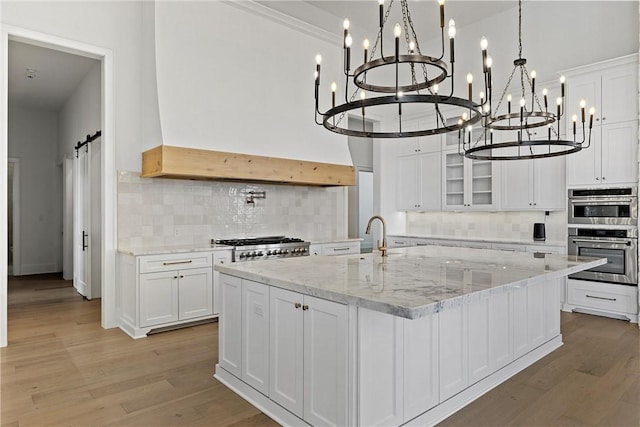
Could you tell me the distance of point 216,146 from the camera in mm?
4574

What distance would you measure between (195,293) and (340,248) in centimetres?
212

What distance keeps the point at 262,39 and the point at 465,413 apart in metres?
4.36

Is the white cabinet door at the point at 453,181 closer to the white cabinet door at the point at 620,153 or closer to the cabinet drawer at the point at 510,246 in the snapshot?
the cabinet drawer at the point at 510,246

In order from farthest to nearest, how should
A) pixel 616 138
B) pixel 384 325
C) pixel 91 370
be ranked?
1. pixel 616 138
2. pixel 91 370
3. pixel 384 325

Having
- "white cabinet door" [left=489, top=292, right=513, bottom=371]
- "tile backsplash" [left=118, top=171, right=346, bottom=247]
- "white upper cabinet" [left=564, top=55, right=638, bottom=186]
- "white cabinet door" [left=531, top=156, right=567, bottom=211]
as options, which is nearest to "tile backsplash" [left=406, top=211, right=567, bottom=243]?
"white cabinet door" [left=531, top=156, right=567, bottom=211]

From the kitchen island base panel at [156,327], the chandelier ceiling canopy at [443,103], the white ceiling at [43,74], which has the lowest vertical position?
the kitchen island base panel at [156,327]

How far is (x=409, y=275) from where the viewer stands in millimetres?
2557

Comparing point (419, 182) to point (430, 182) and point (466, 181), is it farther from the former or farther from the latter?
point (466, 181)

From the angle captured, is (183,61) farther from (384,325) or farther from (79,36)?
(384,325)

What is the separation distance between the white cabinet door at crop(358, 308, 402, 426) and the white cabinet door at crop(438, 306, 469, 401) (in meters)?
0.41

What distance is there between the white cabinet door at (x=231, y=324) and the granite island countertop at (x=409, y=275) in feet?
0.36

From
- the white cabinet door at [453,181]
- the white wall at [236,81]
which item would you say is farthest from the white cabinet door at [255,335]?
the white cabinet door at [453,181]

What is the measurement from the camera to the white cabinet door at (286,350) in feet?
7.62

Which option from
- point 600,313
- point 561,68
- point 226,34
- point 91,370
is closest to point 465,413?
point 91,370
